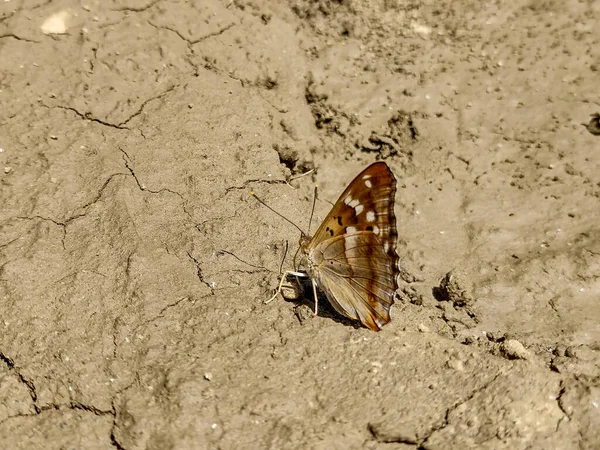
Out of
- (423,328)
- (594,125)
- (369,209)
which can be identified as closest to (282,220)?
(369,209)

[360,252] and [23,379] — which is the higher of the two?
[360,252]

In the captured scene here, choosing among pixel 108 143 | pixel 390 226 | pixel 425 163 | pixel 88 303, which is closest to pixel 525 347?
pixel 390 226

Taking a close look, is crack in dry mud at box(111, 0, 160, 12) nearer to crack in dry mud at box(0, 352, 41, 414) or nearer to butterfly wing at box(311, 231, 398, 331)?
butterfly wing at box(311, 231, 398, 331)

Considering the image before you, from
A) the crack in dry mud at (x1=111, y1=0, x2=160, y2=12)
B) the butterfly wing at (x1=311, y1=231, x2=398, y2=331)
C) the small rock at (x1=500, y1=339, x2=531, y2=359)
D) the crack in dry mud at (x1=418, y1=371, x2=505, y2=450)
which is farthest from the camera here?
the crack in dry mud at (x1=111, y1=0, x2=160, y2=12)

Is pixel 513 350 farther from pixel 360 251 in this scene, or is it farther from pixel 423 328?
pixel 360 251

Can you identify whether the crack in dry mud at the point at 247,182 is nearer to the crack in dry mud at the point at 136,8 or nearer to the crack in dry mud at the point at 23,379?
the crack in dry mud at the point at 23,379

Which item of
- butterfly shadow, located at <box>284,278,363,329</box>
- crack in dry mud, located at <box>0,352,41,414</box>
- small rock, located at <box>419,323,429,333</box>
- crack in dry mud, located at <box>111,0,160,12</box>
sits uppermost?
crack in dry mud, located at <box>111,0,160,12</box>

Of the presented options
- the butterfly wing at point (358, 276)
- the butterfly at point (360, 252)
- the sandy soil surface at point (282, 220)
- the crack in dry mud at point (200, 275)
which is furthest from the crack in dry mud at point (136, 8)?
the butterfly wing at point (358, 276)

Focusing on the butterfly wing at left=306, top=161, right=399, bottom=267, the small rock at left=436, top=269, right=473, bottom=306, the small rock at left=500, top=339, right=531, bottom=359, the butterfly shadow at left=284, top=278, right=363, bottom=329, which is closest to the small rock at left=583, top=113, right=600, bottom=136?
the small rock at left=436, top=269, right=473, bottom=306
